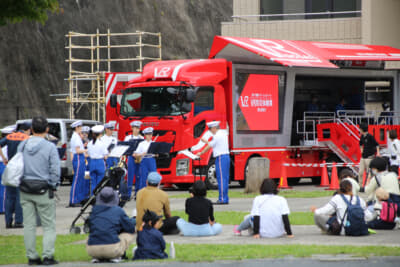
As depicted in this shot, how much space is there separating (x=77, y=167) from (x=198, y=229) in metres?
6.30

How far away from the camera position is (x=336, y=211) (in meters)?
11.3

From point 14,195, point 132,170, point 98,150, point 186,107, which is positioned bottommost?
point 14,195

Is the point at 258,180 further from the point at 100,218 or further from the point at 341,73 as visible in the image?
the point at 100,218

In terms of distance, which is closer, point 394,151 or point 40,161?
point 40,161

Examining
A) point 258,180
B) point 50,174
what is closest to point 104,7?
point 258,180

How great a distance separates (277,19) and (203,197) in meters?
21.7

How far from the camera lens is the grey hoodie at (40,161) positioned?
371 inches

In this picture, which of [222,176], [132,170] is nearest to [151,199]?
[222,176]

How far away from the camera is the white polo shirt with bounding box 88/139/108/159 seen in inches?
656

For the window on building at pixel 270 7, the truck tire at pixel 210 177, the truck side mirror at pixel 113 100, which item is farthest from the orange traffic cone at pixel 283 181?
the window on building at pixel 270 7

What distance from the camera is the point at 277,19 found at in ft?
105

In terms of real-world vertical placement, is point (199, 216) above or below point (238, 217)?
above

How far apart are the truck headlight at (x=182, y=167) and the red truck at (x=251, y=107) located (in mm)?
29

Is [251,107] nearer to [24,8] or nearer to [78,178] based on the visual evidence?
[78,178]
